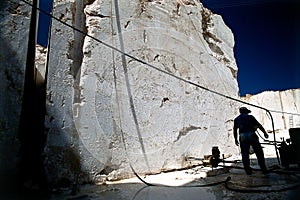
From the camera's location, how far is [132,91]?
11.7 ft

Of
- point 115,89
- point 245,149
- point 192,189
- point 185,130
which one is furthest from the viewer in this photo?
point 185,130

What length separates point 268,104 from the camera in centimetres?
1741

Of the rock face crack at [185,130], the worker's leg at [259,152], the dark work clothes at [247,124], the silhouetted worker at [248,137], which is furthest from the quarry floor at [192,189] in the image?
the rock face crack at [185,130]

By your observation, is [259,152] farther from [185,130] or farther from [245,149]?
[185,130]

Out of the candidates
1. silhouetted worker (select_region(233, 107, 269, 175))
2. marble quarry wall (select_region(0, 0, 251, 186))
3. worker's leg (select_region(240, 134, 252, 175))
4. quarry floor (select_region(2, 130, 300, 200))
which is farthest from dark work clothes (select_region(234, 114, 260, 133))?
marble quarry wall (select_region(0, 0, 251, 186))

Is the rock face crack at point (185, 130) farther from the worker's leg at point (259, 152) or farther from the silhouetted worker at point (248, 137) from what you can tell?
the worker's leg at point (259, 152)

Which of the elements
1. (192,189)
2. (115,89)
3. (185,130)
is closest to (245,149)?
(185,130)

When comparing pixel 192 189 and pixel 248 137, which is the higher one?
pixel 248 137

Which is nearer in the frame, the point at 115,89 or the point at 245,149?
the point at 115,89

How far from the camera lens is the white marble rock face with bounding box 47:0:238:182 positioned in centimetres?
307

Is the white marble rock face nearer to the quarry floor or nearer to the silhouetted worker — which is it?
the quarry floor

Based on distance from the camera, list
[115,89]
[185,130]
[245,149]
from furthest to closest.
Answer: [185,130] < [245,149] < [115,89]

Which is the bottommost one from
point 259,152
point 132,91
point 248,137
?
point 259,152

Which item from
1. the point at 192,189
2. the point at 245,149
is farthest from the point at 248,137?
the point at 192,189
